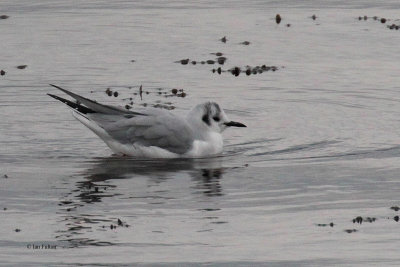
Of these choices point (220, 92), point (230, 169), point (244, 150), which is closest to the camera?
point (230, 169)

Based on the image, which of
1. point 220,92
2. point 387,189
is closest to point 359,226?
point 387,189

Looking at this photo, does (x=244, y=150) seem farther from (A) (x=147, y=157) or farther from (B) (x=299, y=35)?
(B) (x=299, y=35)

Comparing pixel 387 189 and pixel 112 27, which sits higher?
pixel 112 27

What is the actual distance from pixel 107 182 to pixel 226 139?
9.57 feet

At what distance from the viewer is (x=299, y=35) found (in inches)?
915

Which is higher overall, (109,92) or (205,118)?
(109,92)

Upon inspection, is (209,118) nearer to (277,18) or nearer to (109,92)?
(109,92)

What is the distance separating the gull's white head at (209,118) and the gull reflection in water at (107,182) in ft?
1.69

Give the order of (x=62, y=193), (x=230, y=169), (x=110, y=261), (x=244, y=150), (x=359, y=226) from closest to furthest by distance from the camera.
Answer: (x=110, y=261), (x=359, y=226), (x=62, y=193), (x=230, y=169), (x=244, y=150)


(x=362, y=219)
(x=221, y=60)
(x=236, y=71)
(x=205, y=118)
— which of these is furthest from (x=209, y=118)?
(x=221, y=60)

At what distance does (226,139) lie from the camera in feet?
54.7

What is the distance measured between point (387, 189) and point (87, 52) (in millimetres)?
9010

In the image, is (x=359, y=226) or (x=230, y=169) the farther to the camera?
(x=230, y=169)

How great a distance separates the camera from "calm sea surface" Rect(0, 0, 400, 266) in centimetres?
1141
